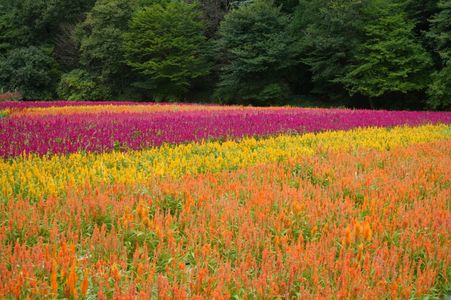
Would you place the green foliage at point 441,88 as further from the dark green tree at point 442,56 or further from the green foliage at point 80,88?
the green foliage at point 80,88

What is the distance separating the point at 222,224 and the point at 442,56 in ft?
86.5

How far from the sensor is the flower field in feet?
11.3

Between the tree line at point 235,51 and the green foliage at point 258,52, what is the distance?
96 millimetres

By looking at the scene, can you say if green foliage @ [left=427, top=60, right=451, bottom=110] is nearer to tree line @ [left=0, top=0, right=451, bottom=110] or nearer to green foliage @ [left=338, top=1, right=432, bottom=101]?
tree line @ [left=0, top=0, right=451, bottom=110]

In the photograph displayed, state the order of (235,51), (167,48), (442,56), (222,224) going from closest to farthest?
1. (222,224)
2. (442,56)
3. (235,51)
4. (167,48)

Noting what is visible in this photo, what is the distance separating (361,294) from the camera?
344cm

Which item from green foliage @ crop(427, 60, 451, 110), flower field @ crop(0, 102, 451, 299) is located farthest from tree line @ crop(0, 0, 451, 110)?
flower field @ crop(0, 102, 451, 299)

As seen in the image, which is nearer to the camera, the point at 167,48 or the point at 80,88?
the point at 167,48

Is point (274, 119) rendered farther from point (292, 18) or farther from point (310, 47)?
point (292, 18)

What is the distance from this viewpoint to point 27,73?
43.7 metres

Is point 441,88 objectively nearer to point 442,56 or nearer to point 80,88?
point 442,56

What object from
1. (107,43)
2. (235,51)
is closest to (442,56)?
(235,51)

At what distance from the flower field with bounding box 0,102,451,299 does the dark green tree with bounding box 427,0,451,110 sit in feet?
64.1

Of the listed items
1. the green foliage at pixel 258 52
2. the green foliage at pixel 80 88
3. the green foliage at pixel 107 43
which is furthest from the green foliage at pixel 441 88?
the green foliage at pixel 80 88
